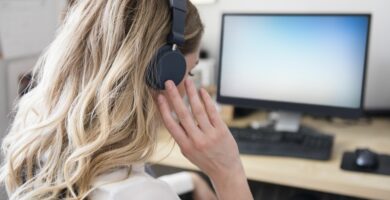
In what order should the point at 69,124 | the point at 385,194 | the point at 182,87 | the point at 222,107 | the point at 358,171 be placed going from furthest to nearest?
the point at 222,107 < the point at 358,171 < the point at 385,194 < the point at 182,87 < the point at 69,124

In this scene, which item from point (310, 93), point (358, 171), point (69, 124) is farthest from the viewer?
point (310, 93)

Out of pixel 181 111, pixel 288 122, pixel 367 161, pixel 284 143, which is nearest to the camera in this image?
pixel 181 111

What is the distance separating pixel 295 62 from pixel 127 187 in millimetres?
897

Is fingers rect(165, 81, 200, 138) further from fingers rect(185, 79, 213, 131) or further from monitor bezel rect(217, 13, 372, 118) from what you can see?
monitor bezel rect(217, 13, 372, 118)

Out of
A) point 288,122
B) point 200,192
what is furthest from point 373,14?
point 200,192

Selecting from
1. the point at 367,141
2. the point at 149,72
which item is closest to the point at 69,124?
the point at 149,72

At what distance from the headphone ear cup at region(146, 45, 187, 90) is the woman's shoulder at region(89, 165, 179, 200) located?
0.15 meters

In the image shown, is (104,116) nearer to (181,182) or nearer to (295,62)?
(181,182)

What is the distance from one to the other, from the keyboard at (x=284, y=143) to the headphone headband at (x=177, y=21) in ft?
2.01

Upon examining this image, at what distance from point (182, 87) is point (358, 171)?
0.59 m

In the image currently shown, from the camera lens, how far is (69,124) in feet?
2.27

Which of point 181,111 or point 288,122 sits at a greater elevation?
point 181,111

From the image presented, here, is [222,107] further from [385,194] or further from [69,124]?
[69,124]

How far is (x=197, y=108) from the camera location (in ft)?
2.45
